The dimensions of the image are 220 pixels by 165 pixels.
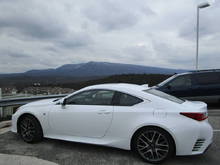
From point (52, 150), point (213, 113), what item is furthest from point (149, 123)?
point (213, 113)

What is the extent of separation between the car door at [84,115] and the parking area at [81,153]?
35 centimetres

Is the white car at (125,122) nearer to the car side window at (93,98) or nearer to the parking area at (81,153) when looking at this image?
the car side window at (93,98)

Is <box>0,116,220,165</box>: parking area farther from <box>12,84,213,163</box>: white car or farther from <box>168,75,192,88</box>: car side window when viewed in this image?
<box>168,75,192,88</box>: car side window

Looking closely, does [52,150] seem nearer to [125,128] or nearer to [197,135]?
[125,128]

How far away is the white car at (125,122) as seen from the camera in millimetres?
3318

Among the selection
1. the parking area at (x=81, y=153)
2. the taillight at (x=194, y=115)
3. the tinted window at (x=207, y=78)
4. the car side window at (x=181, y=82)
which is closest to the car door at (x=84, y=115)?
the parking area at (x=81, y=153)

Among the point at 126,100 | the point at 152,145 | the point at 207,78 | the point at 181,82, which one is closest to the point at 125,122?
the point at 126,100

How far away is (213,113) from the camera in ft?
24.0

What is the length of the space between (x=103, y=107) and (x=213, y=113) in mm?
5494

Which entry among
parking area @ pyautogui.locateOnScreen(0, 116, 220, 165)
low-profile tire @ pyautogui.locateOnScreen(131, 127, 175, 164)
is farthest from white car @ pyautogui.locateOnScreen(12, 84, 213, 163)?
parking area @ pyautogui.locateOnScreen(0, 116, 220, 165)

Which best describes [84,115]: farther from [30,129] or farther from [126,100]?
[30,129]

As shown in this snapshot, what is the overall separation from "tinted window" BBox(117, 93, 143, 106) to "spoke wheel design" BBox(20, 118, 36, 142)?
7.21ft

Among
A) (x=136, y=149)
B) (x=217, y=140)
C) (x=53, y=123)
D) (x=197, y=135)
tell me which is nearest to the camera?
(x=197, y=135)

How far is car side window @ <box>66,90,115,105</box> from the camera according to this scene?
154 inches
